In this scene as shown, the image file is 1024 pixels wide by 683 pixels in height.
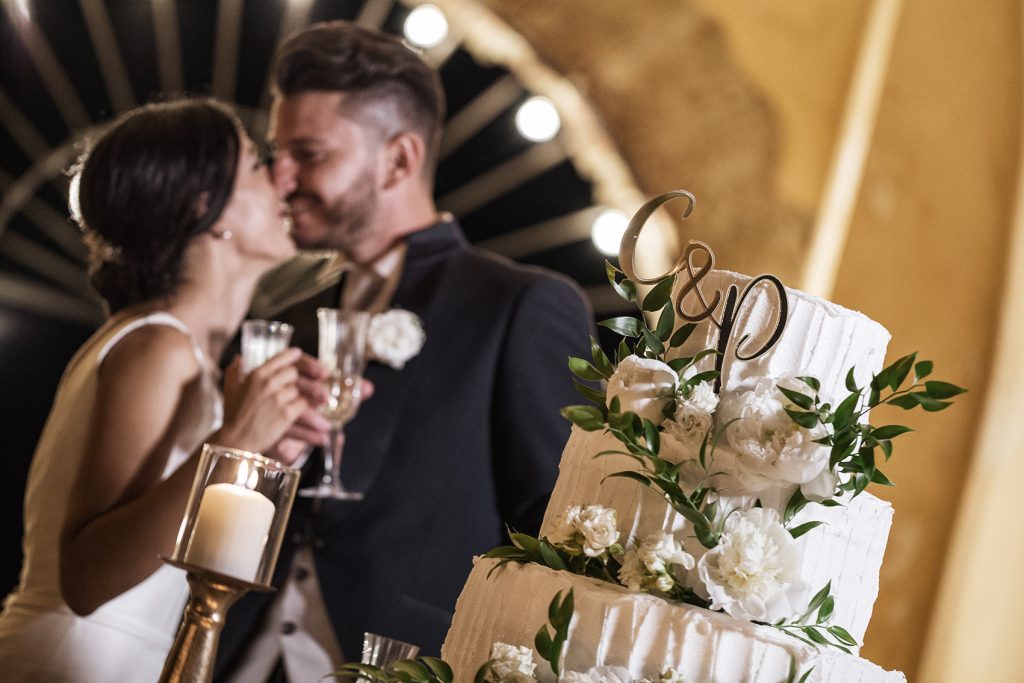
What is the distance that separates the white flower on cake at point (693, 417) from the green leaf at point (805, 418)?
0.10m

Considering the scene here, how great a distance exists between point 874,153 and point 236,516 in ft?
8.92

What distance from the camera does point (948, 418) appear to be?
3.27 m

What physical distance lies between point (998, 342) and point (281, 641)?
222 cm

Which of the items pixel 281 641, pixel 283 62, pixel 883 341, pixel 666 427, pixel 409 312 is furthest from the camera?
pixel 283 62

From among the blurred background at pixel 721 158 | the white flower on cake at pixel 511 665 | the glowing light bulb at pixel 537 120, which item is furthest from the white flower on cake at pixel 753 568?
the glowing light bulb at pixel 537 120

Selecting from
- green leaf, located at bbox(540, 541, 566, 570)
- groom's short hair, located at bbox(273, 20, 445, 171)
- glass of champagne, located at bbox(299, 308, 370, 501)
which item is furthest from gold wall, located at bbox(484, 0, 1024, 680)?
green leaf, located at bbox(540, 541, 566, 570)

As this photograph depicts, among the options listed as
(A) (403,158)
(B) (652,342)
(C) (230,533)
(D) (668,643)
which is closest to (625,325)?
(B) (652,342)

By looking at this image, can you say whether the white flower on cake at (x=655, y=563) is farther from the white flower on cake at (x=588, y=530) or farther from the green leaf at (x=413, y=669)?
the green leaf at (x=413, y=669)

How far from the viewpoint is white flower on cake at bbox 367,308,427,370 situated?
2707 mm

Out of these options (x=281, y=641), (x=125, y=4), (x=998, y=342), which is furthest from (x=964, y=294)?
(x=125, y=4)

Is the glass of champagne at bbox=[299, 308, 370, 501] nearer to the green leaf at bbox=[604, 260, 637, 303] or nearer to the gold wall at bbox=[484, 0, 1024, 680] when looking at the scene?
the green leaf at bbox=[604, 260, 637, 303]

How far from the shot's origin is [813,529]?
4.42 ft

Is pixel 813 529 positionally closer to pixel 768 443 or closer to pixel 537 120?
pixel 768 443

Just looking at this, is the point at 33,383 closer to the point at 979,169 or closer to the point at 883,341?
the point at 883,341
